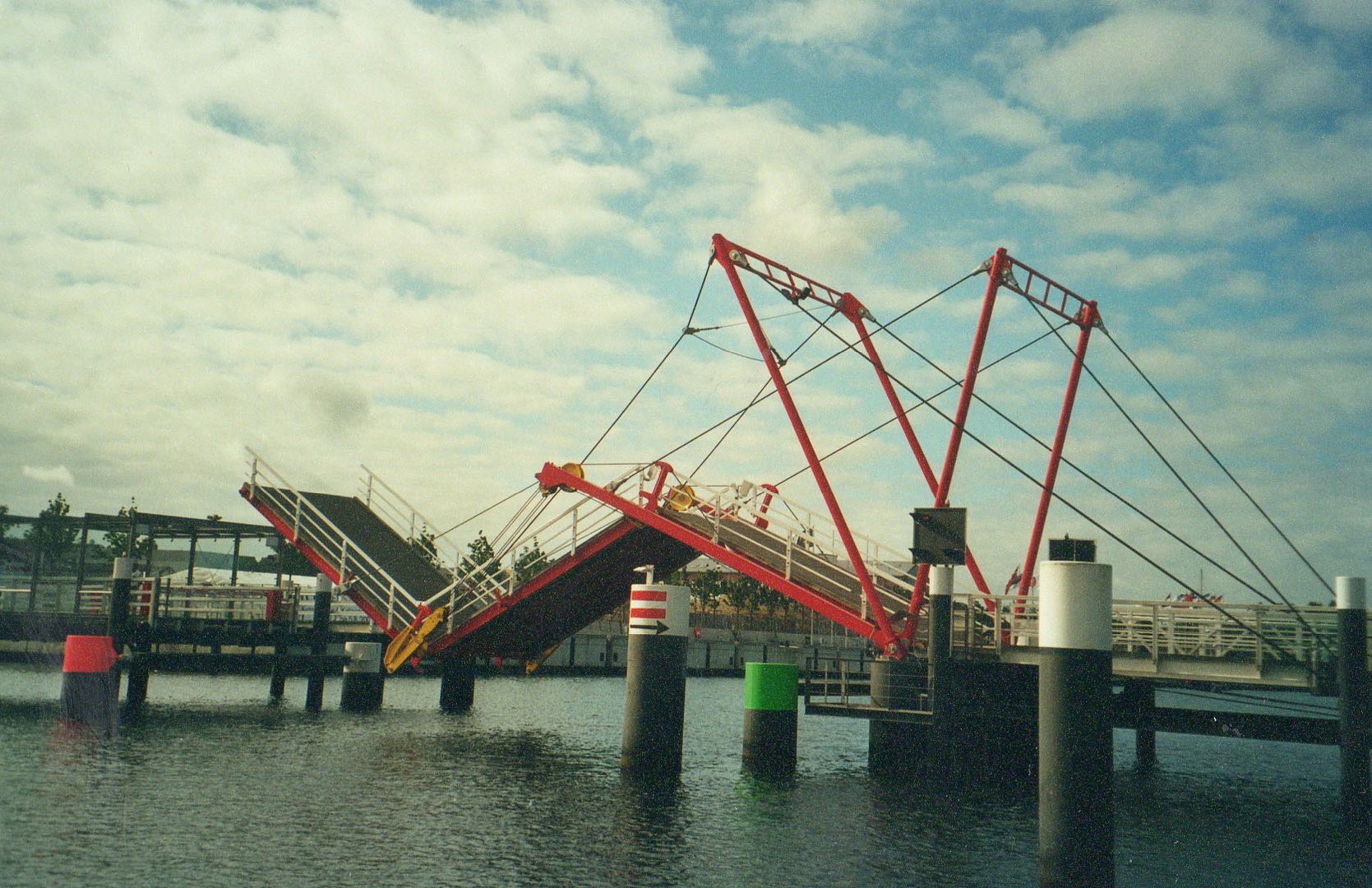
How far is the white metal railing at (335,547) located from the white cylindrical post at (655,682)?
1240 centimetres

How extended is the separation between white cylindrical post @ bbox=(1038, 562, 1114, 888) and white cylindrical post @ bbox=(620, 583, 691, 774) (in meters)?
13.3

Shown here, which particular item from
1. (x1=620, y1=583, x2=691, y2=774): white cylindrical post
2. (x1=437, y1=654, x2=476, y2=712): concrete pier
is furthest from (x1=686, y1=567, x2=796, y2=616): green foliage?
(x1=620, y1=583, x2=691, y2=774): white cylindrical post

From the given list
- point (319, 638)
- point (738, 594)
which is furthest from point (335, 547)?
point (738, 594)

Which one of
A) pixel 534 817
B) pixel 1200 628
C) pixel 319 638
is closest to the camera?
pixel 534 817

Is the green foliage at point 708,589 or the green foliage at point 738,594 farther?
the green foliage at point 708,589

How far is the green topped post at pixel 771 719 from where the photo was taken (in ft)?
81.4

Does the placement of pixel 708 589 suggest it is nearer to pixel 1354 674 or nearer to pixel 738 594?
pixel 738 594

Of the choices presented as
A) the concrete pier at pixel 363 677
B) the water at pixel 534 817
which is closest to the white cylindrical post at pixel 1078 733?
the water at pixel 534 817

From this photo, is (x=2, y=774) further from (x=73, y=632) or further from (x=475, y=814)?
(x=73, y=632)

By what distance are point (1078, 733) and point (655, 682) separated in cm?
1379

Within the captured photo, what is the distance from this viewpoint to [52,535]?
6025 centimetres

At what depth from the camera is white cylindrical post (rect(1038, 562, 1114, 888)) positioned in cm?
991

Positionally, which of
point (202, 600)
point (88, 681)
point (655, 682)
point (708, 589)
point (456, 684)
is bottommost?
point (456, 684)

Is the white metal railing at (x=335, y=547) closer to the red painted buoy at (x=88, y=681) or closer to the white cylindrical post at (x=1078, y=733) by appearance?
the red painted buoy at (x=88, y=681)
